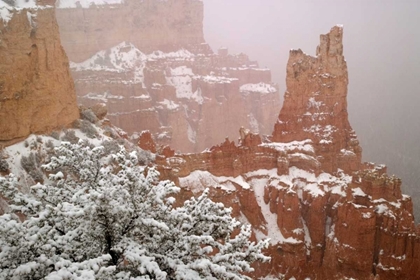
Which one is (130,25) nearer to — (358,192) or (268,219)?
(268,219)

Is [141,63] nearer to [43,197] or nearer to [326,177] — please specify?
[326,177]

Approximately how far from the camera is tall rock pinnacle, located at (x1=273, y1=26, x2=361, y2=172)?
2773cm

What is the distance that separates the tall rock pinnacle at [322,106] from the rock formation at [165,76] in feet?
70.1

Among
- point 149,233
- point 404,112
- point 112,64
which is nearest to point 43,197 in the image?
point 149,233

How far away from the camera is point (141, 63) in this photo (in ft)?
193

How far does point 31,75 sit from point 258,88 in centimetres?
5015

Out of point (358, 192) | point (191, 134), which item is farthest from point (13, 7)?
point (191, 134)

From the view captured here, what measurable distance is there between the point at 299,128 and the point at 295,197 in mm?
5875

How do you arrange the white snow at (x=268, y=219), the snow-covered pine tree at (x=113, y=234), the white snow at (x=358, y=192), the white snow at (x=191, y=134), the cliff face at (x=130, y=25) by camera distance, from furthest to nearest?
the white snow at (x=191, y=134), the cliff face at (x=130, y=25), the white snow at (x=268, y=219), the white snow at (x=358, y=192), the snow-covered pine tree at (x=113, y=234)

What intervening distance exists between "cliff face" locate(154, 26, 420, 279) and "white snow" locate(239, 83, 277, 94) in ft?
121

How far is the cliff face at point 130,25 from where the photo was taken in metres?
55.2

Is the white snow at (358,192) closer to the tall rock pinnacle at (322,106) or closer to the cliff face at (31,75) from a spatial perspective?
the tall rock pinnacle at (322,106)

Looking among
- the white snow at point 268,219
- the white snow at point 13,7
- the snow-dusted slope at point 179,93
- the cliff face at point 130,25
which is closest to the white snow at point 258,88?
the snow-dusted slope at point 179,93

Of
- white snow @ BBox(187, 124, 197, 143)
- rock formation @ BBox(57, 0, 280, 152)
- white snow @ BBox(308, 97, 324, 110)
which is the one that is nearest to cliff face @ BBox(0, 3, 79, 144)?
white snow @ BBox(308, 97, 324, 110)
